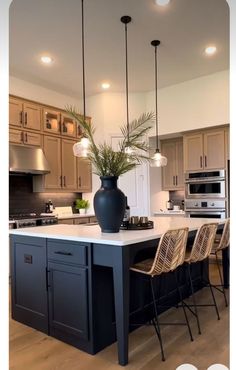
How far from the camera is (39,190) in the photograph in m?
5.16

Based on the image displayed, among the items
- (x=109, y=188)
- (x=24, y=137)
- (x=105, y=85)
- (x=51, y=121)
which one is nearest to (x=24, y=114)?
(x=24, y=137)

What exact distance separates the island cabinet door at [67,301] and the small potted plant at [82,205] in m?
3.33

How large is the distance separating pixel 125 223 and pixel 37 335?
1.26 metres

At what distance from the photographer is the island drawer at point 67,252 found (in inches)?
89.5

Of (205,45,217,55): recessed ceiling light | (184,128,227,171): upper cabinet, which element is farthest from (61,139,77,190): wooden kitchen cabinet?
(205,45,217,55): recessed ceiling light

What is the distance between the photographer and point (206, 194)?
5.20 meters

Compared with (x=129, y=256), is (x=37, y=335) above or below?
below

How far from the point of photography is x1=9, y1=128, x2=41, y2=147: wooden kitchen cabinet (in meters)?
4.60

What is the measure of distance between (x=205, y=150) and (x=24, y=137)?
3143 millimetres

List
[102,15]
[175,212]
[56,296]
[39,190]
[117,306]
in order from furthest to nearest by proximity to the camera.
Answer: [175,212], [39,190], [102,15], [56,296], [117,306]

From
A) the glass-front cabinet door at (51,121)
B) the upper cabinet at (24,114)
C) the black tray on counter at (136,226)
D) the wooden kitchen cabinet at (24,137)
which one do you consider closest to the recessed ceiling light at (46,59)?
the upper cabinet at (24,114)

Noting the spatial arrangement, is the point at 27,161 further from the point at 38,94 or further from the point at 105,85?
the point at 105,85
